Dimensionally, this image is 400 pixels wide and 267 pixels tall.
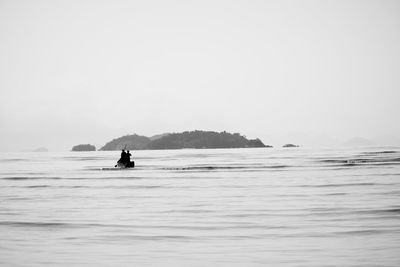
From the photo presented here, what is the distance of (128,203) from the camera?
33.3 meters

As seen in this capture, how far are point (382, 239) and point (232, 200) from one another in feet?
52.5

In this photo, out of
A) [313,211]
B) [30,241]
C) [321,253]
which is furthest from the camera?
[313,211]

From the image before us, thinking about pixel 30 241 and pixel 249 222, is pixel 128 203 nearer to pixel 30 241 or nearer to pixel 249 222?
pixel 249 222

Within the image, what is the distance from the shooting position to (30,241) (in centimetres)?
1950

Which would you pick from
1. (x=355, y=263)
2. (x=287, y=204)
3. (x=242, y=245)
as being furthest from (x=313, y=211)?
(x=355, y=263)

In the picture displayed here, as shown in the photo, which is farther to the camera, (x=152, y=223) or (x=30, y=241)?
(x=152, y=223)

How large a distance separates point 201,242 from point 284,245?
3007 mm

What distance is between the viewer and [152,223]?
948 inches

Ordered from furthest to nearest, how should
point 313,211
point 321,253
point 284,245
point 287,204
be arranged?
point 287,204
point 313,211
point 284,245
point 321,253

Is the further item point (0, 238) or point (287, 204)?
point (287, 204)

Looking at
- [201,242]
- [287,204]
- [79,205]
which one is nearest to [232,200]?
[287,204]

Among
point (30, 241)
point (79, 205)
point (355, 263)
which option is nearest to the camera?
point (355, 263)

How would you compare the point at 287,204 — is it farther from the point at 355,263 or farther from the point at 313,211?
the point at 355,263

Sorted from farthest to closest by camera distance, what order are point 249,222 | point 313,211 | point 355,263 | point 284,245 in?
1. point 313,211
2. point 249,222
3. point 284,245
4. point 355,263
